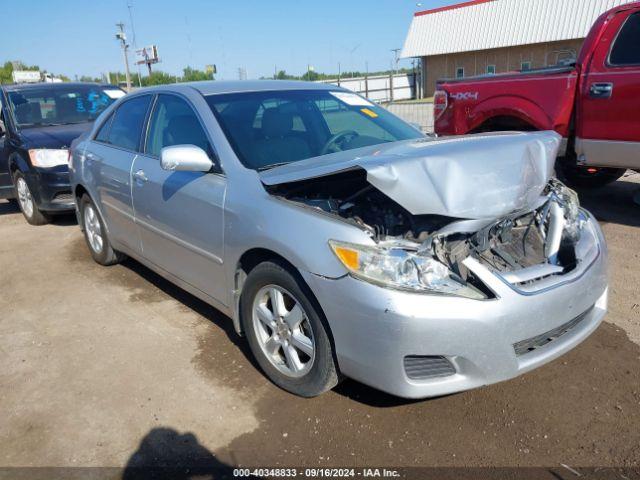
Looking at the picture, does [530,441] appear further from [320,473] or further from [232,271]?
[232,271]

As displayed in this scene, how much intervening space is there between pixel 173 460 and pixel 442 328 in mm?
1460

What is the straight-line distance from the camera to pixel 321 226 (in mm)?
2568

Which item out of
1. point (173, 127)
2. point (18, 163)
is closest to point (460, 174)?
point (173, 127)

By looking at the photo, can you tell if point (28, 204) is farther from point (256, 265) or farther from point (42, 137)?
point (256, 265)

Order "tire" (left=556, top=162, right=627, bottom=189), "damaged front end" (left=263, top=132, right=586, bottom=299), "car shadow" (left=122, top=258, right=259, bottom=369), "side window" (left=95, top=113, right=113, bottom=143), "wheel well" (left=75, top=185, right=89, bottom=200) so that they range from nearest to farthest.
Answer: "damaged front end" (left=263, top=132, right=586, bottom=299) → "car shadow" (left=122, top=258, right=259, bottom=369) → "side window" (left=95, top=113, right=113, bottom=143) → "wheel well" (left=75, top=185, right=89, bottom=200) → "tire" (left=556, top=162, right=627, bottom=189)

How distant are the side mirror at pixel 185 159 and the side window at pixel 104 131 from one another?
1979 millimetres

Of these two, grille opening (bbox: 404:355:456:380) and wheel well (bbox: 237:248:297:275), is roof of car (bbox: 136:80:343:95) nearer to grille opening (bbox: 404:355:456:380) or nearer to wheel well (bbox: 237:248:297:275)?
wheel well (bbox: 237:248:297:275)

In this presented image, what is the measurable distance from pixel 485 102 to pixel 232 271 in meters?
4.53

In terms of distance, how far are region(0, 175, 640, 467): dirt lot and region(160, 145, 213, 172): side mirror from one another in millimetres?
1264

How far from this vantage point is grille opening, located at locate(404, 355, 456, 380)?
2.41 meters

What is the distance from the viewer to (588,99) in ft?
18.4

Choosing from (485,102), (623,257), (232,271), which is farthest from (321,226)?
(485,102)

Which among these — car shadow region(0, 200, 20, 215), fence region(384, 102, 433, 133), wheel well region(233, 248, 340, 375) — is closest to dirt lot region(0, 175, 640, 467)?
wheel well region(233, 248, 340, 375)

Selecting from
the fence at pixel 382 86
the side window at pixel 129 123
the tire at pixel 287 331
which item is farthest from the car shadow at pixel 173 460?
the fence at pixel 382 86
